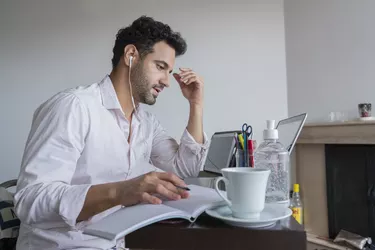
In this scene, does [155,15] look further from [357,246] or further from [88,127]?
[357,246]

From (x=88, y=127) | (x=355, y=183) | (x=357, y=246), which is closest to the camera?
(x=88, y=127)

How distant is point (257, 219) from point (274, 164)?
294 mm

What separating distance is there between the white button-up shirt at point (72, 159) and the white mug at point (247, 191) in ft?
0.92

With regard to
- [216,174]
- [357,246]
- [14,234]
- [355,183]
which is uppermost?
[216,174]

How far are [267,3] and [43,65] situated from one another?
4.54 feet

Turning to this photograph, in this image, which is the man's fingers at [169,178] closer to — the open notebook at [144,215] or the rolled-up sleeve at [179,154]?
the open notebook at [144,215]

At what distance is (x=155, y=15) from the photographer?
1.98 metres

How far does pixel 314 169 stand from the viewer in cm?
209

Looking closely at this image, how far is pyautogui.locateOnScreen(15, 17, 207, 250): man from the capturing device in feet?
1.99

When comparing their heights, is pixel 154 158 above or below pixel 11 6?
below

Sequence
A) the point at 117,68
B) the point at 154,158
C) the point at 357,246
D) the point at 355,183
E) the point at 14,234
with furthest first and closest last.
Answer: the point at 355,183 < the point at 357,246 < the point at 154,158 < the point at 117,68 < the point at 14,234

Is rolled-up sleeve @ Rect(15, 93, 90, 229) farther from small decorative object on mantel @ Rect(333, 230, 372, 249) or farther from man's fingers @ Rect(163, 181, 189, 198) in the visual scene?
small decorative object on mantel @ Rect(333, 230, 372, 249)

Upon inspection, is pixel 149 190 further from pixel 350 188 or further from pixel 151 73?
pixel 350 188

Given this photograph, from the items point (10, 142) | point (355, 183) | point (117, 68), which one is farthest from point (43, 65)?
point (355, 183)
